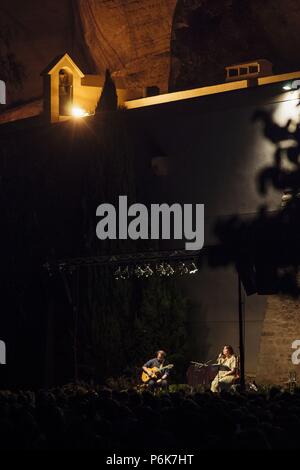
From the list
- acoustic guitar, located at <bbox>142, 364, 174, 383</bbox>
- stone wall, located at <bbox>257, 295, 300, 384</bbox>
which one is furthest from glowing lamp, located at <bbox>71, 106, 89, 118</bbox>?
acoustic guitar, located at <bbox>142, 364, 174, 383</bbox>

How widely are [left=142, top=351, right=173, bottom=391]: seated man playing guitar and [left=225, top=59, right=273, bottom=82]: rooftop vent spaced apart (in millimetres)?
16314

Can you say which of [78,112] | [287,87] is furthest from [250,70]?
[287,87]

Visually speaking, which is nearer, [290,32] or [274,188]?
[274,188]

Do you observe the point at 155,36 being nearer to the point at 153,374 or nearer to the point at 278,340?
the point at 278,340

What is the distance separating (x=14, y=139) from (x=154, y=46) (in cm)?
1598

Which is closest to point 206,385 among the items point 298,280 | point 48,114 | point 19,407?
point 298,280

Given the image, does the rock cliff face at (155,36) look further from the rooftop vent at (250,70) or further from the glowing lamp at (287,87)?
the glowing lamp at (287,87)

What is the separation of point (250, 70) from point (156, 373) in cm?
1734

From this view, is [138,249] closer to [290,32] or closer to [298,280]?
[298,280]

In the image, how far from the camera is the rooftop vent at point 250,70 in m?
40.0

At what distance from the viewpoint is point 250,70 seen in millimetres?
40406

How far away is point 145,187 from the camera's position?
32.0 metres

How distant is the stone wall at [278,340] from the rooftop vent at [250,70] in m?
13.4

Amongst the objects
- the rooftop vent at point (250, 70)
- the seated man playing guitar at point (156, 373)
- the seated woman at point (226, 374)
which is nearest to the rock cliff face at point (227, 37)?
the rooftop vent at point (250, 70)
